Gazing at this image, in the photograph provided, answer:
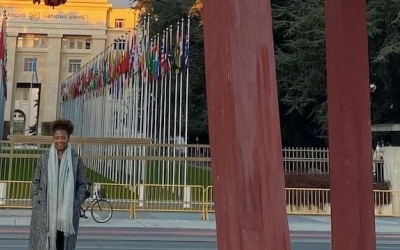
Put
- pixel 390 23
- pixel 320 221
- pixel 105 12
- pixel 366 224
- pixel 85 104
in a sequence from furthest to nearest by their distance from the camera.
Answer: pixel 105 12 < pixel 85 104 < pixel 390 23 < pixel 320 221 < pixel 366 224

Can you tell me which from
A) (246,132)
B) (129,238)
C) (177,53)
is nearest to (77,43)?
(177,53)

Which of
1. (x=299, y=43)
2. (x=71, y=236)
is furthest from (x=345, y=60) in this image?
(x=299, y=43)

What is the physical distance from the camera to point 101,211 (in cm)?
1738

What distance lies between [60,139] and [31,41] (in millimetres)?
81627

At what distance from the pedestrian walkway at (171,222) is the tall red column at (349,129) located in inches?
477

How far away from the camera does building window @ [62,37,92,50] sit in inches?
3223

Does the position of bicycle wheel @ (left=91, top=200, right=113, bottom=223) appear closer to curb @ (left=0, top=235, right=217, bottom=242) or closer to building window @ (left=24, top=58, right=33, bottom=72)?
curb @ (left=0, top=235, right=217, bottom=242)

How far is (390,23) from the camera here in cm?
2833

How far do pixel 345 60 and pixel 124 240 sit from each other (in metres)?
9.66

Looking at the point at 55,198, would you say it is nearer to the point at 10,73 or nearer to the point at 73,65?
the point at 10,73

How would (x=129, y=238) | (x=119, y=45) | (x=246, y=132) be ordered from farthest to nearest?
(x=119, y=45), (x=129, y=238), (x=246, y=132)

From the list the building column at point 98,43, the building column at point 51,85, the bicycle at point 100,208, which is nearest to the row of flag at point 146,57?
the bicycle at point 100,208

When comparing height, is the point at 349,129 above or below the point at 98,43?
below

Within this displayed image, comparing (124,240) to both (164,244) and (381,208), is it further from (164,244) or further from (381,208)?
(381,208)
